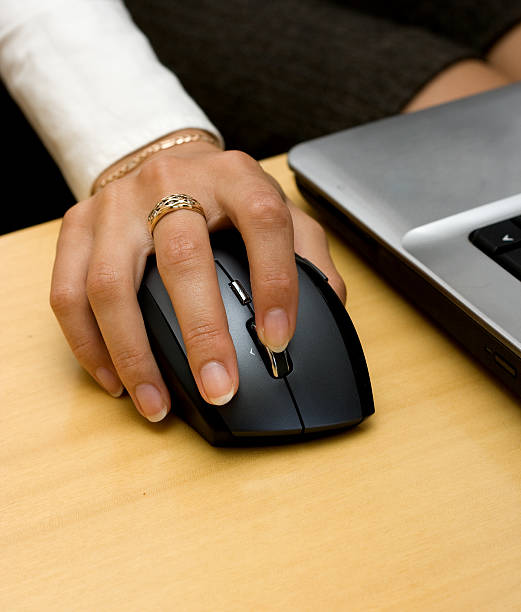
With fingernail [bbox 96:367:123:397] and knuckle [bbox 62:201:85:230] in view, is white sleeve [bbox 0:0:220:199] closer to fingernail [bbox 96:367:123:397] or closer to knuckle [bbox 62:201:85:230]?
knuckle [bbox 62:201:85:230]

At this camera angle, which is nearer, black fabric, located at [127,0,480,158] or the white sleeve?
the white sleeve

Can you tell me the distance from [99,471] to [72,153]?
0.33m

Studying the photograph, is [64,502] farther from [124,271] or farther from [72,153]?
[72,153]

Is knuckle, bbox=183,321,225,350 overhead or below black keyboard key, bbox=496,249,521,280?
overhead

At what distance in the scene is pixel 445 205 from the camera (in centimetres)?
43

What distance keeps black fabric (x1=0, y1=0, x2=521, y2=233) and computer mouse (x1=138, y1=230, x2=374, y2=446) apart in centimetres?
43

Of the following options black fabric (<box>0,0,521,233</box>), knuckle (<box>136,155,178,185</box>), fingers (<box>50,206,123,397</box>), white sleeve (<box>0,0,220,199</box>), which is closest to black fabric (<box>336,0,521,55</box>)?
black fabric (<box>0,0,521,233</box>)

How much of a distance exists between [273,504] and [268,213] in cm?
16

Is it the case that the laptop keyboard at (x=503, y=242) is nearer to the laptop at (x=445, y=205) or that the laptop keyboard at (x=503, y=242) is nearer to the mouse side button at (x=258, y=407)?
the laptop at (x=445, y=205)

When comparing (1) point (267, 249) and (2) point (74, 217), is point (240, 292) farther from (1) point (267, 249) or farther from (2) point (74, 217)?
(2) point (74, 217)

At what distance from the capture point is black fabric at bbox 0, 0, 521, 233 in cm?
76

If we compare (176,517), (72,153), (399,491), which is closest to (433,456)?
(399,491)

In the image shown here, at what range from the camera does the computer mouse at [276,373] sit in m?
0.33

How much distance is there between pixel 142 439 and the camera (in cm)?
36
